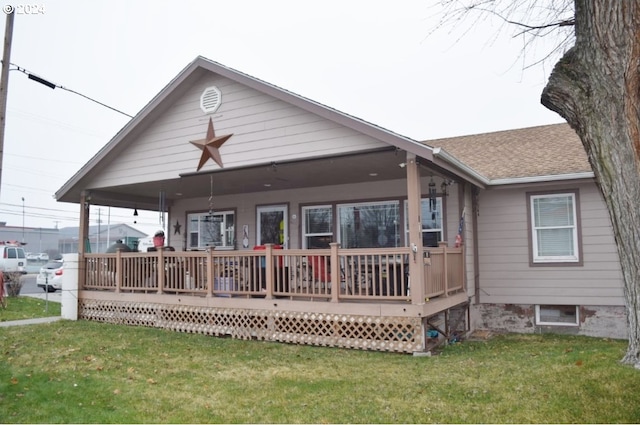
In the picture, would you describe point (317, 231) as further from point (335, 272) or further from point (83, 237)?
point (83, 237)

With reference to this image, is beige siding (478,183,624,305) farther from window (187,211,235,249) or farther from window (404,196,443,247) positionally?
window (187,211,235,249)

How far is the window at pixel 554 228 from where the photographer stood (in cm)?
977

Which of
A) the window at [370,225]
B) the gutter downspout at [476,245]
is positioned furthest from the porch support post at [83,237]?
the gutter downspout at [476,245]

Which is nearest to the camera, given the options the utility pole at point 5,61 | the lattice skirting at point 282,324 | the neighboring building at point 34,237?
the lattice skirting at point 282,324

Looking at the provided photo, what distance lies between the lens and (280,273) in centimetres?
923

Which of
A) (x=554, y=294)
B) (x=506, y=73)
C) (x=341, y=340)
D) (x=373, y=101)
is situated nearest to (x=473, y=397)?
(x=341, y=340)

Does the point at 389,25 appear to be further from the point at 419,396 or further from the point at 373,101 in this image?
the point at 373,101

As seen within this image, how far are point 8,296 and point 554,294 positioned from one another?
16.7 metres

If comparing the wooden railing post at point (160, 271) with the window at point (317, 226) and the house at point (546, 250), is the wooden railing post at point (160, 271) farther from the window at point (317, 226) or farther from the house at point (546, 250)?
the house at point (546, 250)

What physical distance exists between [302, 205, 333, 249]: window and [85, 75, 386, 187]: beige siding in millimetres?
3292

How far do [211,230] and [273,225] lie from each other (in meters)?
2.23

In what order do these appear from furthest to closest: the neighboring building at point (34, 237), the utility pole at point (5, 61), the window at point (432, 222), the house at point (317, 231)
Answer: the neighboring building at point (34, 237)
the window at point (432, 222)
the utility pole at point (5, 61)
the house at point (317, 231)

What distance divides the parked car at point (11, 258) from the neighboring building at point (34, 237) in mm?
35905

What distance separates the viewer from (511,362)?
6.61 metres
